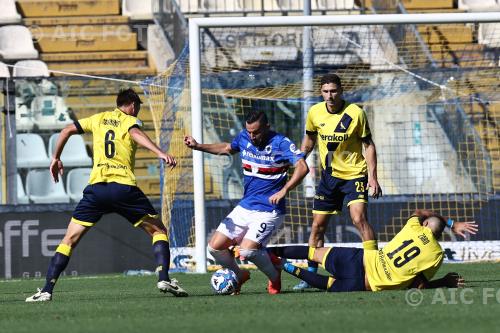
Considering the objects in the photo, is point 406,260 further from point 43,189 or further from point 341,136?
point 43,189

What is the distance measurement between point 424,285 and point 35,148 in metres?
9.62

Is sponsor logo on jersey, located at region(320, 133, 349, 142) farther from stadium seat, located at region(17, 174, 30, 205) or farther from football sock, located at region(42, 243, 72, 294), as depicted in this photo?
stadium seat, located at region(17, 174, 30, 205)

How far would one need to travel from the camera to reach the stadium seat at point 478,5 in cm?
2156

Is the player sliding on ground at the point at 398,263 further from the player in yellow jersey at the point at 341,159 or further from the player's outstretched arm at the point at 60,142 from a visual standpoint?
the player's outstretched arm at the point at 60,142

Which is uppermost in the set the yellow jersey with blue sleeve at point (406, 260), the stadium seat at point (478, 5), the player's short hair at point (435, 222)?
the stadium seat at point (478, 5)

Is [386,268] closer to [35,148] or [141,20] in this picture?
[35,148]

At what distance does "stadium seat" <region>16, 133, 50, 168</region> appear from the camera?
58.3 feet

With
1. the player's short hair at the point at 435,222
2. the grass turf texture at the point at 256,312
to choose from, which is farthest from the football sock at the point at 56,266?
the player's short hair at the point at 435,222

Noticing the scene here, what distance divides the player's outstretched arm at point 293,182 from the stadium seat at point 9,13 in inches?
491

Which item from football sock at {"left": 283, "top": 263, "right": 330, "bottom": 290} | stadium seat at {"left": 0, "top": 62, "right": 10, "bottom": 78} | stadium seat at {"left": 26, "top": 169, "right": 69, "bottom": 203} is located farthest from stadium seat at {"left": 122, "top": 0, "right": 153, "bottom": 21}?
football sock at {"left": 283, "top": 263, "right": 330, "bottom": 290}

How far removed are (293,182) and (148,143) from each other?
1.31 metres

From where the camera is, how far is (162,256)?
9.77 metres

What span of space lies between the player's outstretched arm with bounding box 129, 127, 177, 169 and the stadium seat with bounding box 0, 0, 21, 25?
1202cm

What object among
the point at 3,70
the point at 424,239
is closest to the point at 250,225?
the point at 424,239
